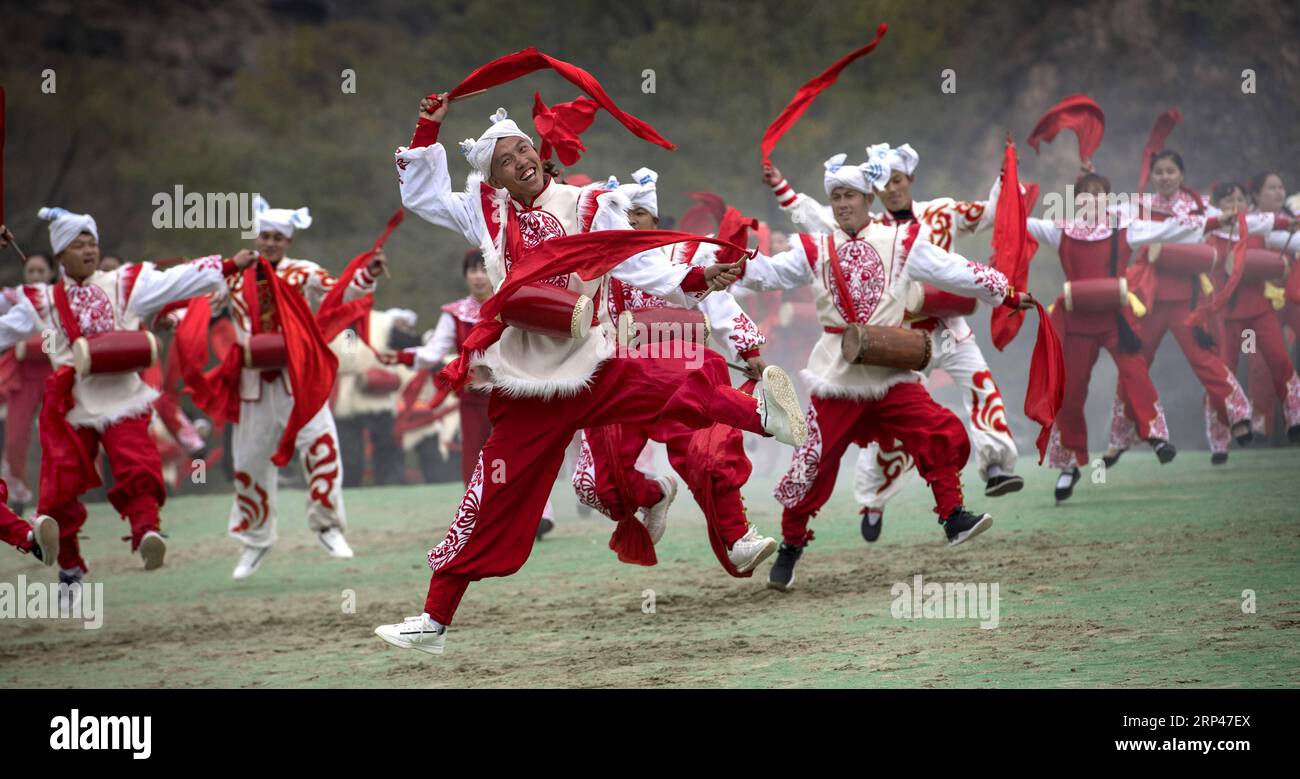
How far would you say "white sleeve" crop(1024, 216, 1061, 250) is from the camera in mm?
8719

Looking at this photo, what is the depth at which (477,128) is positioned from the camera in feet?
71.5

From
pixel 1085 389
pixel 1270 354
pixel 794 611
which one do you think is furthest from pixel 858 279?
pixel 1270 354

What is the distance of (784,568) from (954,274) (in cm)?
145

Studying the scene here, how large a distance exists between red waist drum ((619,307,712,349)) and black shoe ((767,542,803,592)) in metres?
0.99

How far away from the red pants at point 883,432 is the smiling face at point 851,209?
713mm

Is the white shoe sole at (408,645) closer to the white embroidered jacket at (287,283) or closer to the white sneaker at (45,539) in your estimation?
the white sneaker at (45,539)

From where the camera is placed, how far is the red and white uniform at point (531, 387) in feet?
17.0

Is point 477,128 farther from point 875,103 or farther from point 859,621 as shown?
point 859,621

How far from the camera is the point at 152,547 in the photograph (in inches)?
287

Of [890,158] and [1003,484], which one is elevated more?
[890,158]

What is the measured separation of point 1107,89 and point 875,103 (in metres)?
2.82

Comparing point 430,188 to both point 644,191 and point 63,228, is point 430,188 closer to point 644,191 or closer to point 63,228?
point 644,191

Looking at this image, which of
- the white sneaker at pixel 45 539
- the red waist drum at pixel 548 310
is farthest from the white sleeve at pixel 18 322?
the red waist drum at pixel 548 310
